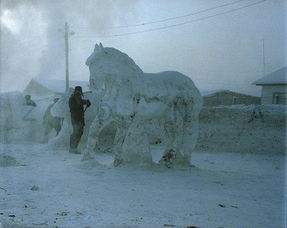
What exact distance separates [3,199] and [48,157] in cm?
456

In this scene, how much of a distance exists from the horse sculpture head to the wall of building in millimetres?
19398

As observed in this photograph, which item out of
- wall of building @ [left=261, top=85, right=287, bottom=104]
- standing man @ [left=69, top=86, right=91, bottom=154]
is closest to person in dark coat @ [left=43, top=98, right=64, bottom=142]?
standing man @ [left=69, top=86, right=91, bottom=154]

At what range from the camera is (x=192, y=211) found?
5.36 m

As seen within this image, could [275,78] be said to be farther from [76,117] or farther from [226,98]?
[76,117]

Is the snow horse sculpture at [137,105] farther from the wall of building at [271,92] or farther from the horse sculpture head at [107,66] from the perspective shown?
the wall of building at [271,92]

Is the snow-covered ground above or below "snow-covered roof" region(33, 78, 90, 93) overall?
below

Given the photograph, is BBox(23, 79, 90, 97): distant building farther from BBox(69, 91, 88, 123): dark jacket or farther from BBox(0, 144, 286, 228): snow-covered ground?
BBox(0, 144, 286, 228): snow-covered ground

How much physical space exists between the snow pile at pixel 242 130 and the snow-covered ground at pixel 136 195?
229 cm

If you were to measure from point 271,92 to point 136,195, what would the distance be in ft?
72.7

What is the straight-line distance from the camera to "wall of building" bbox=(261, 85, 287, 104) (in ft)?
85.3

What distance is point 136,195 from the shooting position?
6.14 meters

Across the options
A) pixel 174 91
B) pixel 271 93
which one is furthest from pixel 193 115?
pixel 271 93

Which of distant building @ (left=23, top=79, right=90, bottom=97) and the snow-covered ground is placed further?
distant building @ (left=23, top=79, right=90, bottom=97)

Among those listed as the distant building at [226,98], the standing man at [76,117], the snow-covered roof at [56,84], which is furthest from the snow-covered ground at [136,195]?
the snow-covered roof at [56,84]
